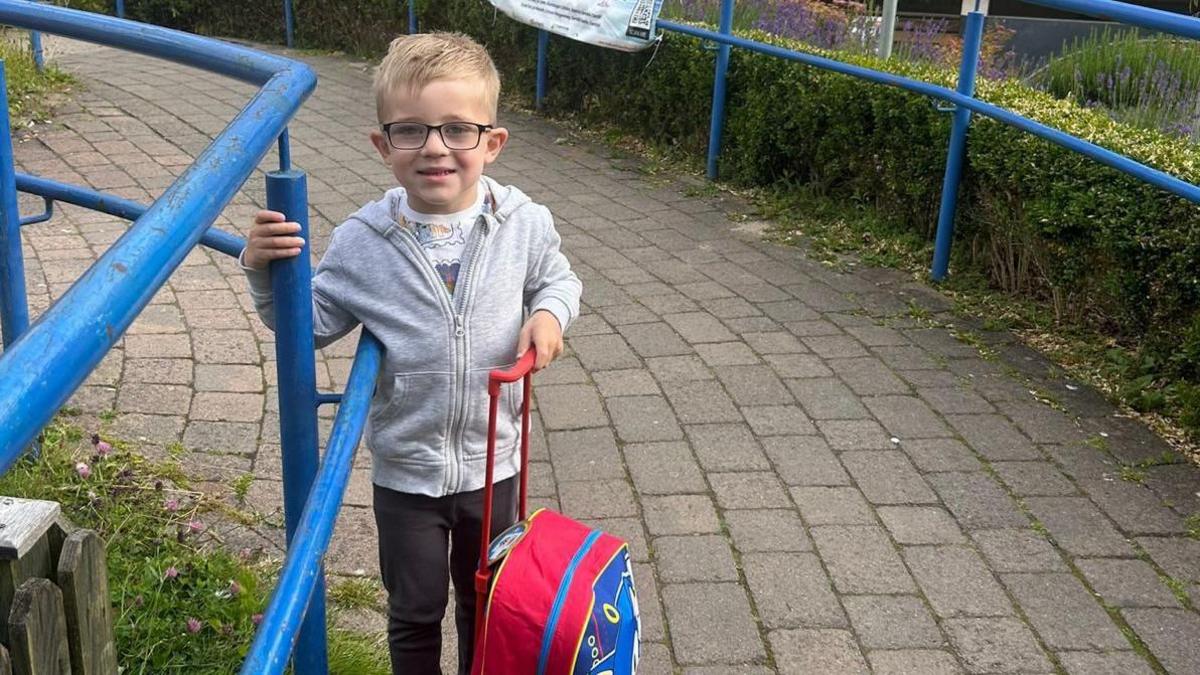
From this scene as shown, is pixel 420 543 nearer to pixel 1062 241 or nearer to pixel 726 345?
pixel 726 345

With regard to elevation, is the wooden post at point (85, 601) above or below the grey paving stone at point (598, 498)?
above

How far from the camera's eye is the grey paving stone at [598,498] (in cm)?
348

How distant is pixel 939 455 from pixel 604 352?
1.37 metres

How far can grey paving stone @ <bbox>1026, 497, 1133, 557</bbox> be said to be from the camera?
3.35 meters

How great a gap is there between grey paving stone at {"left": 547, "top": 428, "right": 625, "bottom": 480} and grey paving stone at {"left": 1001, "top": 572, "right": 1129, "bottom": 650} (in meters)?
1.21

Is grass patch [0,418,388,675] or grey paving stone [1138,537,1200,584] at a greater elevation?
grass patch [0,418,388,675]

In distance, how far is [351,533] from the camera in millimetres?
3289

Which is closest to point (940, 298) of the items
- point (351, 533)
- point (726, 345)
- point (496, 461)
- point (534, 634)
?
point (726, 345)

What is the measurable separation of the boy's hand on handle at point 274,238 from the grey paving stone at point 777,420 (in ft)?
8.47

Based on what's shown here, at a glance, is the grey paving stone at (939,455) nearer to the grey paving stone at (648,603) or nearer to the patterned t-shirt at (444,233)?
the grey paving stone at (648,603)

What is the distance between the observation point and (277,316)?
1.69 metres

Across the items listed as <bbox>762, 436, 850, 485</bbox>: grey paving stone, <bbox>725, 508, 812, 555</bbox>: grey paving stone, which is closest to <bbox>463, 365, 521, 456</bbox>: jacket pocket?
<bbox>725, 508, 812, 555</bbox>: grey paving stone

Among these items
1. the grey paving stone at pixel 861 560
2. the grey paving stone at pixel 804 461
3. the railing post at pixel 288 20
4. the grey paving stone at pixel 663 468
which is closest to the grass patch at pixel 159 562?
the grey paving stone at pixel 663 468

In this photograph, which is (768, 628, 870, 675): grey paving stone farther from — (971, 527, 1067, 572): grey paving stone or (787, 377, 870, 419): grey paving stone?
(787, 377, 870, 419): grey paving stone
